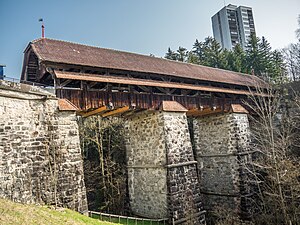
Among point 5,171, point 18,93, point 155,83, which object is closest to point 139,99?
point 155,83

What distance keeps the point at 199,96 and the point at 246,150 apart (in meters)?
4.71

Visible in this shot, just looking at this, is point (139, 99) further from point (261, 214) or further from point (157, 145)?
point (261, 214)

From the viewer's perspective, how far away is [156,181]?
11.9 m

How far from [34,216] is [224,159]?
11874mm

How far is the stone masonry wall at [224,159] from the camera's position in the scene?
1455 centimetres

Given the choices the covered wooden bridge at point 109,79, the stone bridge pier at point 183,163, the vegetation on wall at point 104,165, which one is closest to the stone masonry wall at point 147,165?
the stone bridge pier at point 183,163

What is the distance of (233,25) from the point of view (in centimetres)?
4756

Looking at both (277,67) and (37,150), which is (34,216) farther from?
(277,67)

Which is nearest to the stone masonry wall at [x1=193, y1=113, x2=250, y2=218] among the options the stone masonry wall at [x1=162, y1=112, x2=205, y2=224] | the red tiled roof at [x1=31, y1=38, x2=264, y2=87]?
the red tiled roof at [x1=31, y1=38, x2=264, y2=87]

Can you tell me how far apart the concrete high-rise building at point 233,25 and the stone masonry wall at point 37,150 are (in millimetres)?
44827

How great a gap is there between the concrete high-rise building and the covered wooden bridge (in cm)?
3647

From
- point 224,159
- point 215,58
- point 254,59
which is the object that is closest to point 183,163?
point 224,159

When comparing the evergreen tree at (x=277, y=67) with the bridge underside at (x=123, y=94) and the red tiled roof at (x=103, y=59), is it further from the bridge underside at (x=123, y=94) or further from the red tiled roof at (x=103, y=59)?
the red tiled roof at (x=103, y=59)

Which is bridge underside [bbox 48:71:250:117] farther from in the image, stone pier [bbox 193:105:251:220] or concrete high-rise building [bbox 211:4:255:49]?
concrete high-rise building [bbox 211:4:255:49]
